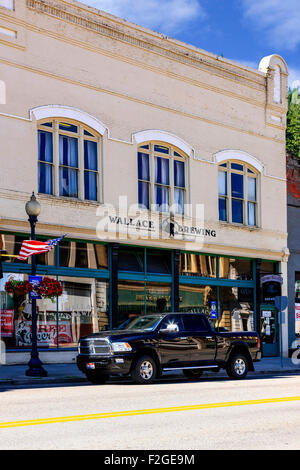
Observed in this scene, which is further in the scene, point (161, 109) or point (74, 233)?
point (161, 109)

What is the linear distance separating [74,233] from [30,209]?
14.9 ft

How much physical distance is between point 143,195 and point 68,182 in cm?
330

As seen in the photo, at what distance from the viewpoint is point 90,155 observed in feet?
81.1

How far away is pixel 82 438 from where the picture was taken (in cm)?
847

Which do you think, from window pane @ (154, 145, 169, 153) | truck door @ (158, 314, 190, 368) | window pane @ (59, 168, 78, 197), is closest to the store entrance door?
window pane @ (154, 145, 169, 153)

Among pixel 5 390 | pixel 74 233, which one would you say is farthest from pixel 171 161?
pixel 5 390

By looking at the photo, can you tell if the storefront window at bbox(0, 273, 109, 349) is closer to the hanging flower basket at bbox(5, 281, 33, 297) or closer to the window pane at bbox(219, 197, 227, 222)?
the hanging flower basket at bbox(5, 281, 33, 297)

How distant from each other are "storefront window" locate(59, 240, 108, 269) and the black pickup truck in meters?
5.40

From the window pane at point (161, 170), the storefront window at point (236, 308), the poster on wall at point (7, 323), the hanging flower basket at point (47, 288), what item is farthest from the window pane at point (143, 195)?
the hanging flower basket at point (47, 288)

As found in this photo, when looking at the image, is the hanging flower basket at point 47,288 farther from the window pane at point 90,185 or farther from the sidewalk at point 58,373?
the window pane at point 90,185

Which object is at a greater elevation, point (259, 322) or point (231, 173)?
point (231, 173)

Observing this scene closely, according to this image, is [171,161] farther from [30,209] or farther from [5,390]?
[5,390]

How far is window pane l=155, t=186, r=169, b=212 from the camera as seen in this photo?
1053 inches

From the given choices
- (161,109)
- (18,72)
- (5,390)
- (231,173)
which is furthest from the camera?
(231,173)
